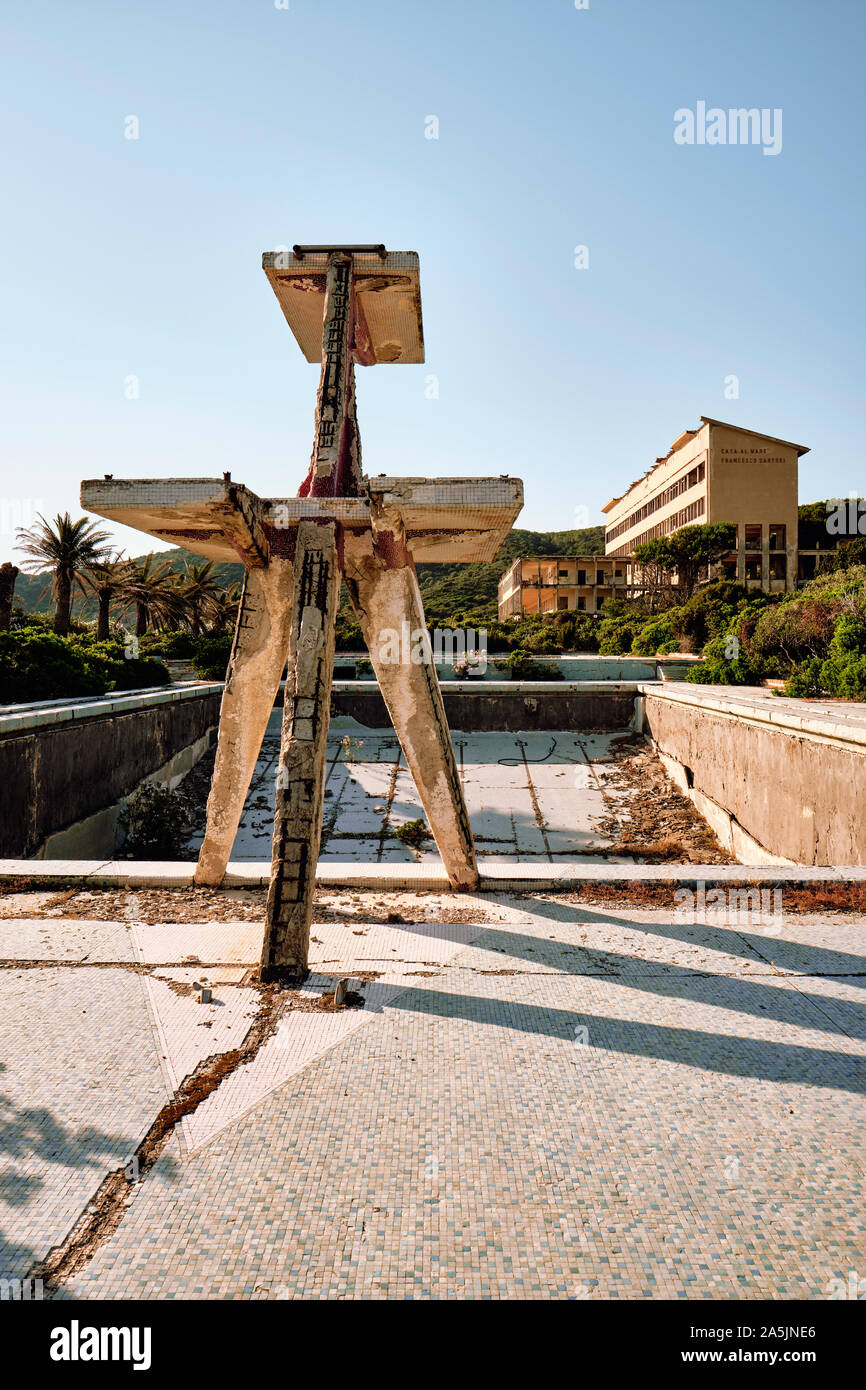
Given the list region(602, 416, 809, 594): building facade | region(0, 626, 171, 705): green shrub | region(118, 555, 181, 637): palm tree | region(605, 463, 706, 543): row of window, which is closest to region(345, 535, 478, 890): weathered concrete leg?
region(0, 626, 171, 705): green shrub

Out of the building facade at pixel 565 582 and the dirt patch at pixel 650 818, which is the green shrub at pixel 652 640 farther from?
the building facade at pixel 565 582

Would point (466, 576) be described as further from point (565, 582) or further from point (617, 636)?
point (617, 636)

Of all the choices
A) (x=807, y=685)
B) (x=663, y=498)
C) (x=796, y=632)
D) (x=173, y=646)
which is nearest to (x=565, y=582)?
(x=663, y=498)

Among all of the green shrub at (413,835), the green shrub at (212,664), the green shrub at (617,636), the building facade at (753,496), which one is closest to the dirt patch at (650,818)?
the green shrub at (413,835)

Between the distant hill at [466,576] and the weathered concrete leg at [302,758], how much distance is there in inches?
1779

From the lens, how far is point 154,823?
10492 millimetres

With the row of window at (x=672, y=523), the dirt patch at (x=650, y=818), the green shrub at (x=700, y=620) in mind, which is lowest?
the dirt patch at (x=650, y=818)

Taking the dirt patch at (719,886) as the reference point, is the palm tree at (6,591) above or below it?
above

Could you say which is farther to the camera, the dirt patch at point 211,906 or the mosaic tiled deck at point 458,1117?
the dirt patch at point 211,906

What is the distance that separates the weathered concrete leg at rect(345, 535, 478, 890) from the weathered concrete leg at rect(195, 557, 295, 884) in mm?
640

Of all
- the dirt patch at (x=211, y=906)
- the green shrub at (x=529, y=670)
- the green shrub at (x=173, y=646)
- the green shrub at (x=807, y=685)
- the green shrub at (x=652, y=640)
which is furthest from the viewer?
the green shrub at (x=652, y=640)

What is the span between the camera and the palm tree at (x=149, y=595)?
30141 millimetres
